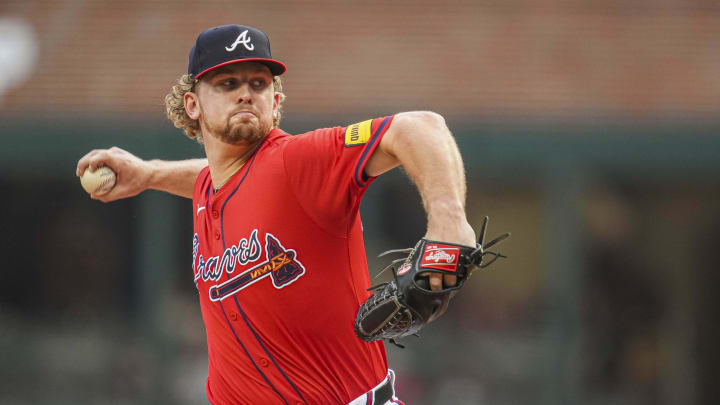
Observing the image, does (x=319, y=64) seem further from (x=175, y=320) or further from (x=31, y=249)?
(x=31, y=249)

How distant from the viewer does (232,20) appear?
935cm

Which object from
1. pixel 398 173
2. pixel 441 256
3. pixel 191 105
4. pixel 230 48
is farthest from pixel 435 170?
pixel 398 173

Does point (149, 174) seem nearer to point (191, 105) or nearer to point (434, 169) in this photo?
point (191, 105)

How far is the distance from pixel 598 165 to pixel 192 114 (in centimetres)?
631

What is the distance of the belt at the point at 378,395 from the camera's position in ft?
9.70

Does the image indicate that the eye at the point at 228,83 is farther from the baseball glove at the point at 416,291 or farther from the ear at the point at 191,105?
the baseball glove at the point at 416,291

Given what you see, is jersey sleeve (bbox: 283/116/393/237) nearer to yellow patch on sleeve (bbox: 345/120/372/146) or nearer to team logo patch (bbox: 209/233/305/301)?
yellow patch on sleeve (bbox: 345/120/372/146)

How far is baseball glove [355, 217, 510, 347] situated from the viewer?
2273 mm

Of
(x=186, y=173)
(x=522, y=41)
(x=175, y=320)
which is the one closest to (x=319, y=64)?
(x=522, y=41)

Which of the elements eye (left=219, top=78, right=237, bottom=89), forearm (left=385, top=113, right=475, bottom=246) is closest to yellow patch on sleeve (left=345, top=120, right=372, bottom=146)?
forearm (left=385, top=113, right=475, bottom=246)

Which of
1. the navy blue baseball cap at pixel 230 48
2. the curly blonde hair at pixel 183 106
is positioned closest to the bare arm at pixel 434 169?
the navy blue baseball cap at pixel 230 48

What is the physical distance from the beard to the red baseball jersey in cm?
5

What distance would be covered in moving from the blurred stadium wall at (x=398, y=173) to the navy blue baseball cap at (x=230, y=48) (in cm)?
531

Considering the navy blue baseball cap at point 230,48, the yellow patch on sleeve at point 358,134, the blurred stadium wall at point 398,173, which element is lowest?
the blurred stadium wall at point 398,173
